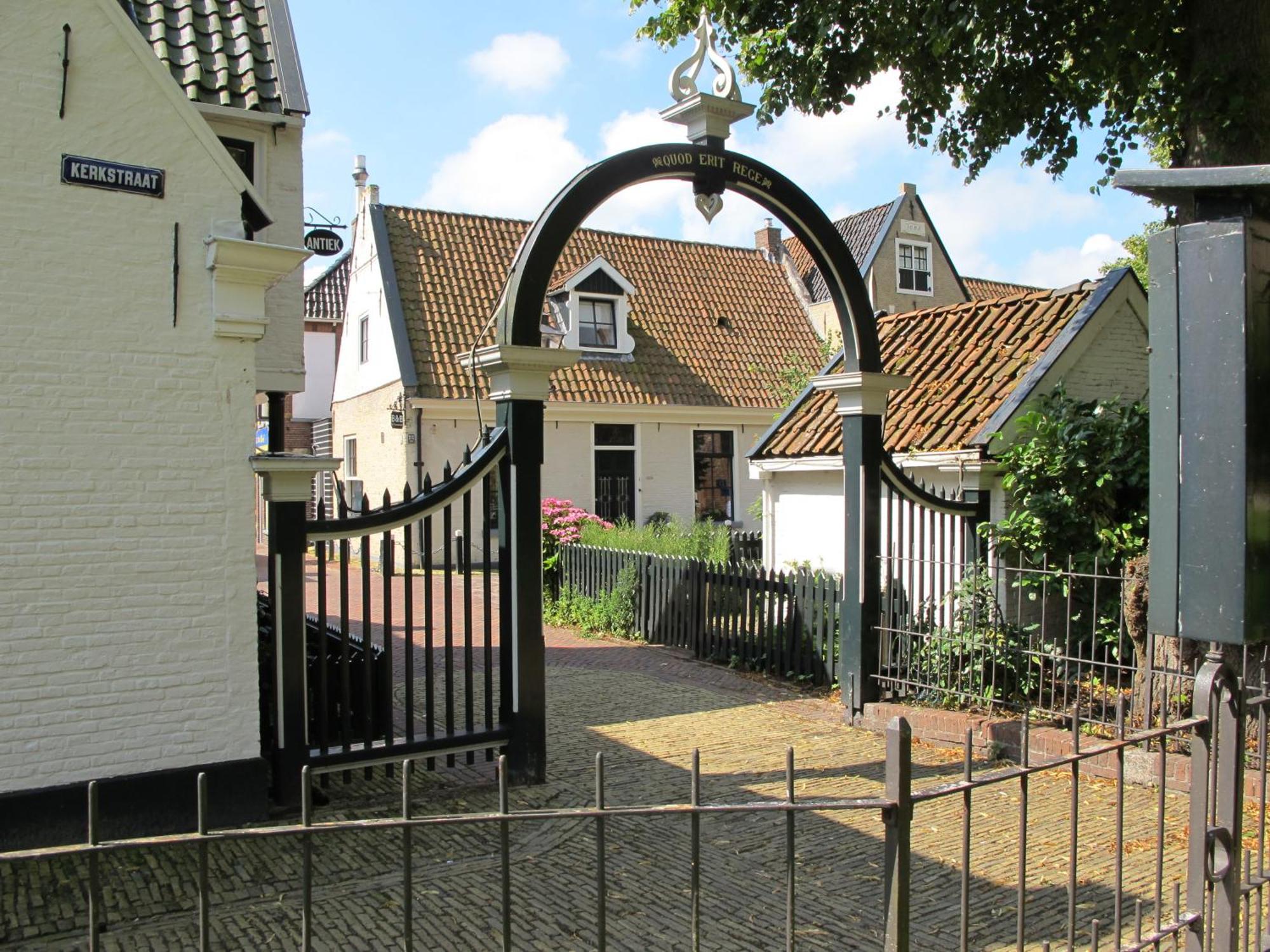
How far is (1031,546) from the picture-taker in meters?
7.94

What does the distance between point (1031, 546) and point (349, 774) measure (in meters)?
5.31

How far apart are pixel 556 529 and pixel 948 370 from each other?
6.36 metres

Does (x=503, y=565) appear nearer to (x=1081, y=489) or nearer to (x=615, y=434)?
(x=1081, y=489)

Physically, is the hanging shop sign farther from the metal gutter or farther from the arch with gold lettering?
the metal gutter

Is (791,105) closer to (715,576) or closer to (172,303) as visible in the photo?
(715,576)

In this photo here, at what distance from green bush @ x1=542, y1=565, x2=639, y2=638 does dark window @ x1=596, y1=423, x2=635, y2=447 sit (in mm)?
6963

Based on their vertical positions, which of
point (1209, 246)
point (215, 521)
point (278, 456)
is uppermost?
point (1209, 246)

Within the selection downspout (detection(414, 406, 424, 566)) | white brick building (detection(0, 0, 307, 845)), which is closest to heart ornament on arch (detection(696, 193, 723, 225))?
white brick building (detection(0, 0, 307, 845))

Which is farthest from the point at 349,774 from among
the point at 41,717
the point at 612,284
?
the point at 612,284

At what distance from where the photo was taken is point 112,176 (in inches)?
205

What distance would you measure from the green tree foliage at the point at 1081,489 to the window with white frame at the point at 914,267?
19813 mm

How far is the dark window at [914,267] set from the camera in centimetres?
2719

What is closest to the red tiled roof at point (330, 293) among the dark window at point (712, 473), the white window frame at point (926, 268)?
the dark window at point (712, 473)

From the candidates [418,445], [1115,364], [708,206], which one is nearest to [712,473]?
[418,445]
